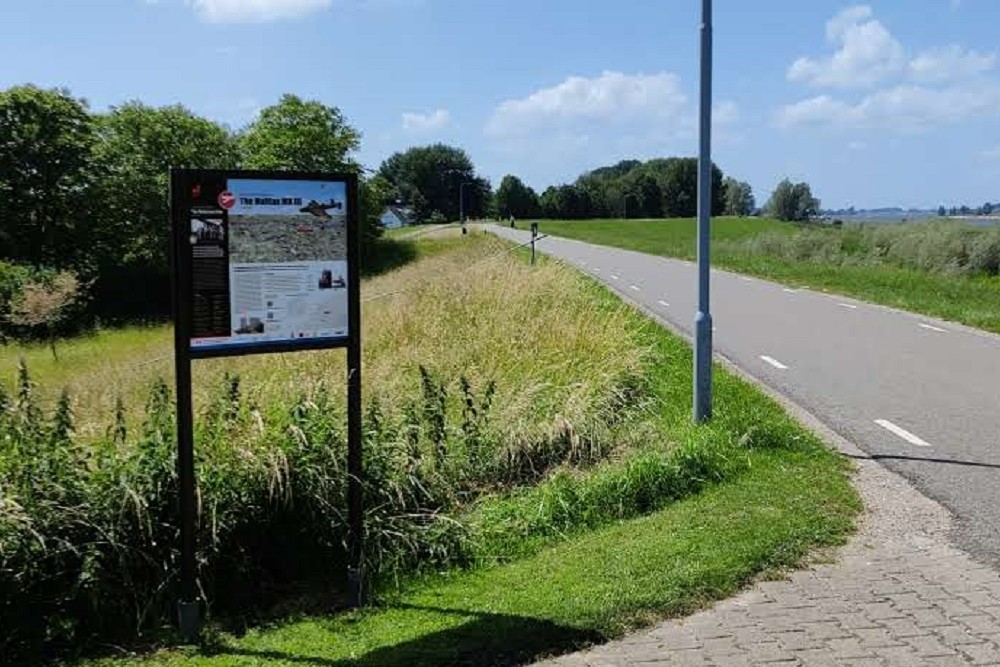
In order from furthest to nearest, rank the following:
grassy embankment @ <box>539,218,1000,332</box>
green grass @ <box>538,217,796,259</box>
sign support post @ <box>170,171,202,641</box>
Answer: green grass @ <box>538,217,796,259</box>, grassy embankment @ <box>539,218,1000,332</box>, sign support post @ <box>170,171,202,641</box>

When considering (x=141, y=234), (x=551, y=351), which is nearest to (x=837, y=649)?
(x=551, y=351)

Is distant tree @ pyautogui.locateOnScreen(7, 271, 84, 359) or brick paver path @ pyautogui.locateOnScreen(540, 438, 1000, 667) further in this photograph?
distant tree @ pyautogui.locateOnScreen(7, 271, 84, 359)

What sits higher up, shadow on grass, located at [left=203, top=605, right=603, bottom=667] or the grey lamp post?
the grey lamp post

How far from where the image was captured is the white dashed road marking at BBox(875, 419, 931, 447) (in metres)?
8.02

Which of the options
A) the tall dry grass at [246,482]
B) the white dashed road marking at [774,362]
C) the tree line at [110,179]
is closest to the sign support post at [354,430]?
the tall dry grass at [246,482]

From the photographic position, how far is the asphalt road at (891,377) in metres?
6.88

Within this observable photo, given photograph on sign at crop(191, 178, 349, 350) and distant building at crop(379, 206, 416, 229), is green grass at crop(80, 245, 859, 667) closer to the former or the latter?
photograph on sign at crop(191, 178, 349, 350)

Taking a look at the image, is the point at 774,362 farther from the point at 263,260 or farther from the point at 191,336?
the point at 191,336

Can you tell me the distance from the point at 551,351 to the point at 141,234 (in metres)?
48.6

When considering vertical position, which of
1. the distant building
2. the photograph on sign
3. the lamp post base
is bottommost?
the lamp post base

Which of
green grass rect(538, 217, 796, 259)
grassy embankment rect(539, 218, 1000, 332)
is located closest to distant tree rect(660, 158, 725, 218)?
green grass rect(538, 217, 796, 259)

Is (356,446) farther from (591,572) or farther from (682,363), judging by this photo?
(682,363)

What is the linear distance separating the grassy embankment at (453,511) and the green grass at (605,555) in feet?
0.06

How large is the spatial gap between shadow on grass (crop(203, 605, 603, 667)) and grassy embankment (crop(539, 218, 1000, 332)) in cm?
1403
